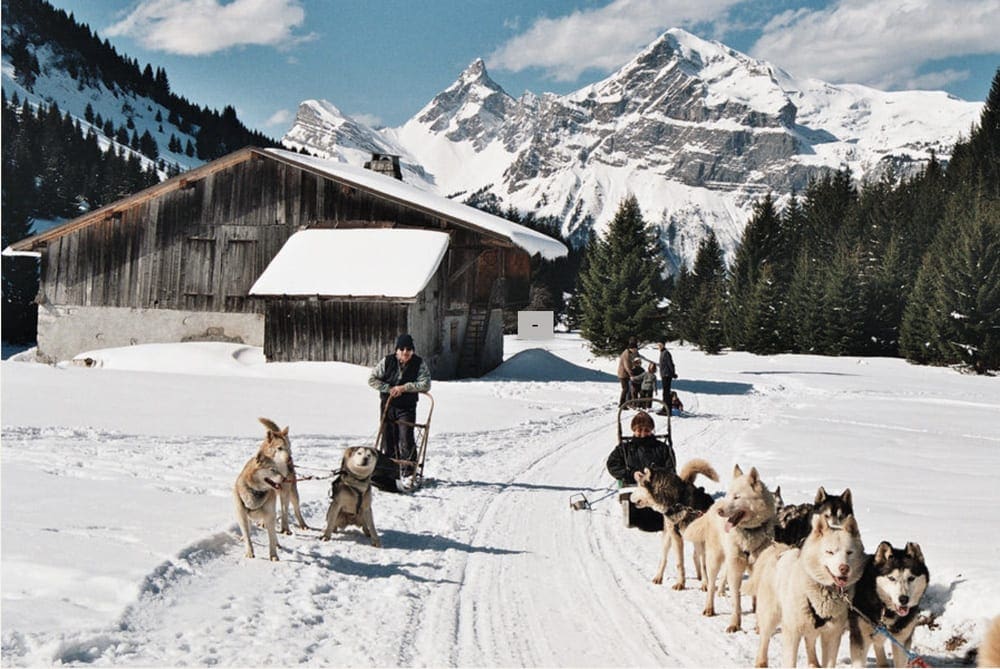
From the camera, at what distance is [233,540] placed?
723 cm

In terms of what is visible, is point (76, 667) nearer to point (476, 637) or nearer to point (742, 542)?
point (476, 637)

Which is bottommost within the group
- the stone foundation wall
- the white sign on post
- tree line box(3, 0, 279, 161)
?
the stone foundation wall

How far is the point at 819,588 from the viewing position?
4.68m

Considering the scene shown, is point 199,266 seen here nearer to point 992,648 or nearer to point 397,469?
point 397,469

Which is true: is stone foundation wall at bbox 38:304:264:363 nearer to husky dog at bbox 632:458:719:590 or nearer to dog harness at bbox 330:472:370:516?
dog harness at bbox 330:472:370:516

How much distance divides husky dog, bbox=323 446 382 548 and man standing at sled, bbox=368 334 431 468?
9.02 ft

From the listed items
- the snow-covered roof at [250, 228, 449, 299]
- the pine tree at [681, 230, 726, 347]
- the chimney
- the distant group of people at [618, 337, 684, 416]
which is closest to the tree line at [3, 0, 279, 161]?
the pine tree at [681, 230, 726, 347]

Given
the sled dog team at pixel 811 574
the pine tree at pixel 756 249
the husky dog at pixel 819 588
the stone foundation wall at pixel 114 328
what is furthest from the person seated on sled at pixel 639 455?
the pine tree at pixel 756 249

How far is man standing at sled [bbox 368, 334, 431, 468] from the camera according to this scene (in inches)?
407

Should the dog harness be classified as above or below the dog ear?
below

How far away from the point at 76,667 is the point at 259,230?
23.3 meters

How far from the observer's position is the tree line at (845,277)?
3909 cm

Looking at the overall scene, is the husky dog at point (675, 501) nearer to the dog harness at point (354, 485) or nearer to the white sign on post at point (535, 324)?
the dog harness at point (354, 485)

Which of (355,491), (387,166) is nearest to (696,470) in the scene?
(355,491)
